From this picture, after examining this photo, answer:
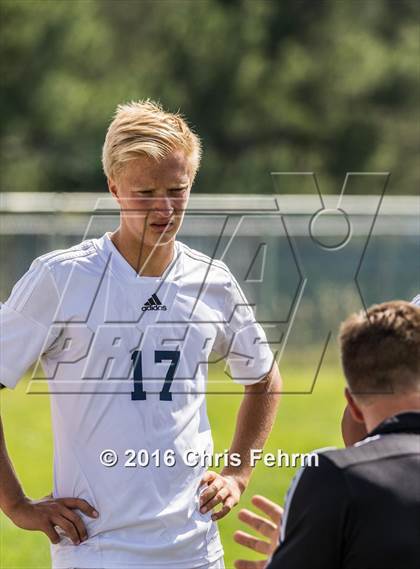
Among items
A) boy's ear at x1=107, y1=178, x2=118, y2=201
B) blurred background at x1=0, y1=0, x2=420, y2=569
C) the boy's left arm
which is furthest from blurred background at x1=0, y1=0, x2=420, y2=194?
boy's ear at x1=107, y1=178, x2=118, y2=201


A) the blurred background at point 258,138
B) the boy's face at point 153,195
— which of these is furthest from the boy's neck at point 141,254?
the blurred background at point 258,138

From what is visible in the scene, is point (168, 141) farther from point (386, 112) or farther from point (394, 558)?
point (386, 112)

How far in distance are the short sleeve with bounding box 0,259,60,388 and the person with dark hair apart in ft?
3.05

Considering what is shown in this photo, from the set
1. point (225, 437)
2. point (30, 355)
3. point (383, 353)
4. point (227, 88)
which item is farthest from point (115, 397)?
point (227, 88)

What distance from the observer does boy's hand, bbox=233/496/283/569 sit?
295cm

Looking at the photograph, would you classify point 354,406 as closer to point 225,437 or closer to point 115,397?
point 115,397

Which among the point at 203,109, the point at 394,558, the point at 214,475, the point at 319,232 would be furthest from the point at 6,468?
the point at 203,109

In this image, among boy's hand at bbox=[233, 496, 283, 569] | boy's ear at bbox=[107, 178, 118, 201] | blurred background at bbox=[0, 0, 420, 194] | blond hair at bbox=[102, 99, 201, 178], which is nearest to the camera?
boy's hand at bbox=[233, 496, 283, 569]

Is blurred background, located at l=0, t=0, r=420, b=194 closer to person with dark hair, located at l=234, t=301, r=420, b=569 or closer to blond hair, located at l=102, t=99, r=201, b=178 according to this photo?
blond hair, located at l=102, t=99, r=201, b=178

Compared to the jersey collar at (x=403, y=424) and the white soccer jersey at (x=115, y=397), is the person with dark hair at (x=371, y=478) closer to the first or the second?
the jersey collar at (x=403, y=424)

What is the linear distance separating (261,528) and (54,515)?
1.89 ft

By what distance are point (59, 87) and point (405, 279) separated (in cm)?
854

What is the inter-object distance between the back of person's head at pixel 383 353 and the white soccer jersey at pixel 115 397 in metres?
0.79

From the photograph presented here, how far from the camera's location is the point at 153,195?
3.34 meters
